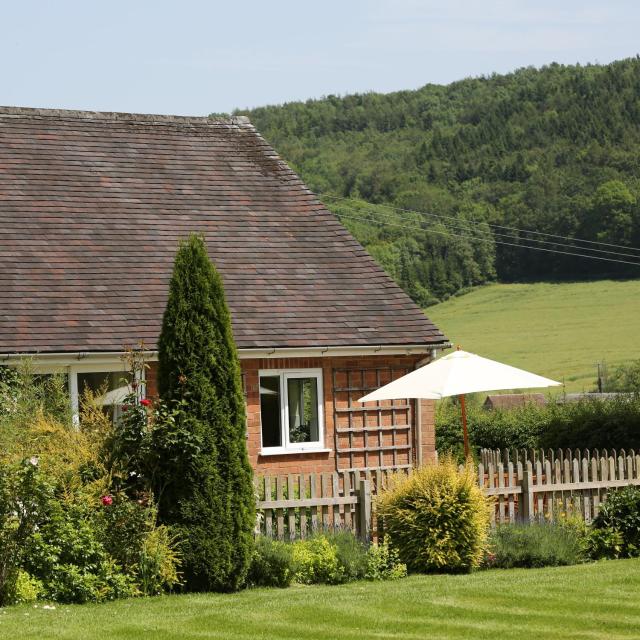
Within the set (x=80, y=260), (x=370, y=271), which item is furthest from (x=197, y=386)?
(x=370, y=271)

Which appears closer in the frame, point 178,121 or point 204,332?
point 204,332

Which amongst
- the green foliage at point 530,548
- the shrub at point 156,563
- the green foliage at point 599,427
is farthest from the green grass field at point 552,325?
the shrub at point 156,563

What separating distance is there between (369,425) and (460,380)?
5.25m

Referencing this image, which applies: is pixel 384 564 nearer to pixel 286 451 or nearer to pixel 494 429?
pixel 286 451

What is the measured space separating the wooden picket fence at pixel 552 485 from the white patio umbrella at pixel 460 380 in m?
0.66

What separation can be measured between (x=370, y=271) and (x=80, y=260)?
5210 millimetres

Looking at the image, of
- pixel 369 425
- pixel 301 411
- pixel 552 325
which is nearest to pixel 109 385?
pixel 301 411

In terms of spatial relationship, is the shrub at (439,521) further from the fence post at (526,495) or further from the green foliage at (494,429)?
the green foliage at (494,429)

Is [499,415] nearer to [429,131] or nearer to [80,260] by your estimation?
[80,260]

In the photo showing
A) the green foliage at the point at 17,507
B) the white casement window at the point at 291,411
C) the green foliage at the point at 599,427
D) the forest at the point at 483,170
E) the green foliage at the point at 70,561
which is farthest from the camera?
the forest at the point at 483,170

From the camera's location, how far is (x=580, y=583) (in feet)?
41.0

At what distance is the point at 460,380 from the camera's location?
51.8 ft

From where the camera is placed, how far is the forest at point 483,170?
89.4 meters

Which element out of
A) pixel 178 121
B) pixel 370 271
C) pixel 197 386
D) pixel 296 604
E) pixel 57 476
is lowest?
pixel 296 604
